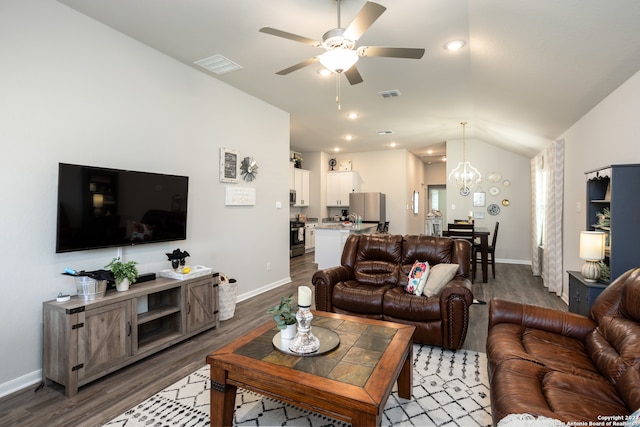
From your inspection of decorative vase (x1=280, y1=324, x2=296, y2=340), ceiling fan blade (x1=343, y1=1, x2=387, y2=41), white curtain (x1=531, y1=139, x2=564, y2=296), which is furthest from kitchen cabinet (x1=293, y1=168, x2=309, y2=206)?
decorative vase (x1=280, y1=324, x2=296, y2=340)

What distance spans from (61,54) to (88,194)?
117 cm

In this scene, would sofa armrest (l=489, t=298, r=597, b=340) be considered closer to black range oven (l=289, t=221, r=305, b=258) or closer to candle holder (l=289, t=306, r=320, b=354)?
candle holder (l=289, t=306, r=320, b=354)

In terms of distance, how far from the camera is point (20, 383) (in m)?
2.39

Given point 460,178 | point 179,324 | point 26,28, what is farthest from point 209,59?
point 460,178

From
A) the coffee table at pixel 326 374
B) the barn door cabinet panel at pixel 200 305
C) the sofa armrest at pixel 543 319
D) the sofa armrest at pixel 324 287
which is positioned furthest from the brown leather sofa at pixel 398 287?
the barn door cabinet panel at pixel 200 305

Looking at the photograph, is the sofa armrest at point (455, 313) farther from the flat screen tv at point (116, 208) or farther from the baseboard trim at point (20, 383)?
the baseboard trim at point (20, 383)

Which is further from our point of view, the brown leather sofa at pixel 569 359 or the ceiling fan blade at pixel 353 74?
the ceiling fan blade at pixel 353 74

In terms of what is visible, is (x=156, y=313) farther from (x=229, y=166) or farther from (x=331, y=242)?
(x=331, y=242)

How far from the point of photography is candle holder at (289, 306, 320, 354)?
6.20 feet

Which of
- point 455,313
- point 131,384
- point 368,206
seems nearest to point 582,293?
point 455,313

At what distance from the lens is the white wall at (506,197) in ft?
24.0

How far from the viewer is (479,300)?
4516mm

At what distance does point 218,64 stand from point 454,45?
2.51 m

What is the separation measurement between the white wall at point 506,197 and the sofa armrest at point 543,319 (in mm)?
5728
